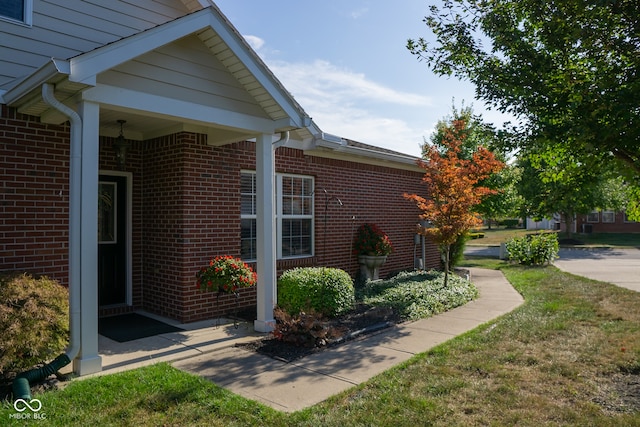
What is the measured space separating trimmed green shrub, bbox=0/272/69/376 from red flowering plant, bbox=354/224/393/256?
6548mm

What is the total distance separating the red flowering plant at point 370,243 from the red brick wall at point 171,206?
0.76 feet

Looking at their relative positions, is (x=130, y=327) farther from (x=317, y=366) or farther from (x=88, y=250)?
(x=317, y=366)

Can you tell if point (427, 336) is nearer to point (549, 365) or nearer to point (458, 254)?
point (549, 365)

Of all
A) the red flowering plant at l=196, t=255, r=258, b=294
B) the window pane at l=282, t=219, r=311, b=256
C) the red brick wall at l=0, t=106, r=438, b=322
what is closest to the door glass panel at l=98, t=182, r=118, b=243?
the red brick wall at l=0, t=106, r=438, b=322

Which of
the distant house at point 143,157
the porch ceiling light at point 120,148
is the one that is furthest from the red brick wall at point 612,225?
the porch ceiling light at point 120,148

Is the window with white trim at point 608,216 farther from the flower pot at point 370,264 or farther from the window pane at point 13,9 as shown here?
the window pane at point 13,9

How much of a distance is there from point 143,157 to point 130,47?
3.23 m

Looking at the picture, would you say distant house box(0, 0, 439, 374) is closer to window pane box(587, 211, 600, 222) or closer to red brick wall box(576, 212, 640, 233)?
red brick wall box(576, 212, 640, 233)

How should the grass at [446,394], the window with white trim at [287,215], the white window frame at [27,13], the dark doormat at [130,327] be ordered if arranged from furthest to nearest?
the window with white trim at [287,215], the dark doormat at [130,327], the white window frame at [27,13], the grass at [446,394]

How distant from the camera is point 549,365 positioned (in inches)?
202

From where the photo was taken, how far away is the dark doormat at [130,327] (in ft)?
20.5

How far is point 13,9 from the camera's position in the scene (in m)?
5.67

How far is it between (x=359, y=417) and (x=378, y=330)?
124 inches

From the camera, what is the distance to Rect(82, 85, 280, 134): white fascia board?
486 cm
